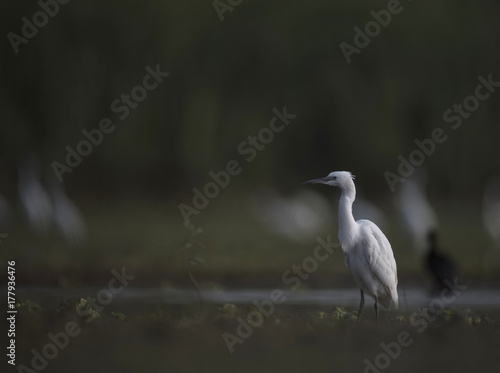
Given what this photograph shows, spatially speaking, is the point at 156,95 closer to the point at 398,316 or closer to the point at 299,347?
the point at 398,316

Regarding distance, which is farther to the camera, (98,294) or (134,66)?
(134,66)

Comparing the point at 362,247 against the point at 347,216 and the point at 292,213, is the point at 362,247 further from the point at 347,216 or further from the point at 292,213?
the point at 292,213

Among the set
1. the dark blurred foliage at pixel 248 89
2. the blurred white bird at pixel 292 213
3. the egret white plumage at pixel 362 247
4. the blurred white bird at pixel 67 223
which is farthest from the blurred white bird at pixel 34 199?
the egret white plumage at pixel 362 247

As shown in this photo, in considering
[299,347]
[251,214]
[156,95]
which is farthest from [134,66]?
[299,347]

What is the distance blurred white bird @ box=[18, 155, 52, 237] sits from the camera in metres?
9.51

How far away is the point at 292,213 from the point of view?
10516 millimetres

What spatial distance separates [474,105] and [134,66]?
500 cm

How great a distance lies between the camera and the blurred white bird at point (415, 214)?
9.27 metres

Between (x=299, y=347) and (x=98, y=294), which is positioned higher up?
(x=299, y=347)

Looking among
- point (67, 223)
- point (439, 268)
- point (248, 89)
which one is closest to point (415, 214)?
point (439, 268)

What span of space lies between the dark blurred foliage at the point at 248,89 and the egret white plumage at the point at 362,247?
648cm

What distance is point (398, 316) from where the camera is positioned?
585 centimetres

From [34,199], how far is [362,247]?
5.30 metres

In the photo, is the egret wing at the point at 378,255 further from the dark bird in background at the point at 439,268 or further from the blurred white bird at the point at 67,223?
the blurred white bird at the point at 67,223
